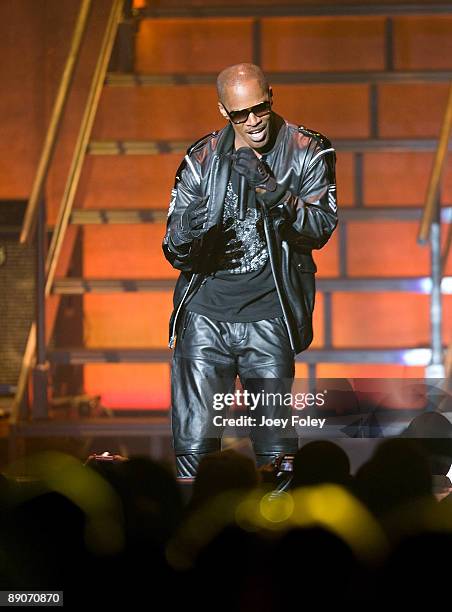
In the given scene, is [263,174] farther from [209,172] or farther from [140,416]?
[140,416]

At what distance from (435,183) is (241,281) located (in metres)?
2.00

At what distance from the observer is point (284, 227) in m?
3.06

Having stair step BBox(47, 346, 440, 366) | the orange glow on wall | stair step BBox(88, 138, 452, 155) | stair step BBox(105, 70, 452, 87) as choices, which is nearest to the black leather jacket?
stair step BBox(47, 346, 440, 366)

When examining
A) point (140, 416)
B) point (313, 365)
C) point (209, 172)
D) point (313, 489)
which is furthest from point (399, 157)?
point (313, 489)

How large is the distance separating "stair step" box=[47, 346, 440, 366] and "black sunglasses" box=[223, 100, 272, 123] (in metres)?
1.83

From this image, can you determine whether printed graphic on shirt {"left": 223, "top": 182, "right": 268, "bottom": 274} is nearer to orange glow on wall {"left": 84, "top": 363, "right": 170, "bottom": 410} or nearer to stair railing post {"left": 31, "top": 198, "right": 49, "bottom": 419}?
stair railing post {"left": 31, "top": 198, "right": 49, "bottom": 419}

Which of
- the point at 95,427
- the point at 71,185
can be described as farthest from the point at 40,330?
the point at 71,185

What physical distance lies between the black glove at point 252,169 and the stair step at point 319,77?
2364 mm

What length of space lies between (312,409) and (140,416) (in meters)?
2.43

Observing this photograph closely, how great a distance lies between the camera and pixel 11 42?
19.9ft

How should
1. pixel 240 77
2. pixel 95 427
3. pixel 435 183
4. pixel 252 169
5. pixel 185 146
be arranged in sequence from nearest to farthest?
pixel 252 169
pixel 240 77
pixel 95 427
pixel 435 183
pixel 185 146

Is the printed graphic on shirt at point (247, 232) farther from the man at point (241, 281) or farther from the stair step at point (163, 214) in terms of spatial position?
the stair step at point (163, 214)

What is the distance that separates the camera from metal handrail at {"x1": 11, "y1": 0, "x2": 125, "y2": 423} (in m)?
5.07

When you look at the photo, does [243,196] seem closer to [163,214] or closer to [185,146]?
[163,214]
